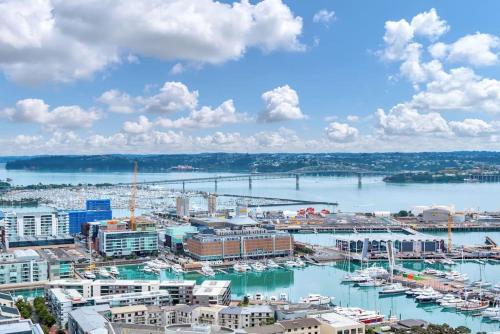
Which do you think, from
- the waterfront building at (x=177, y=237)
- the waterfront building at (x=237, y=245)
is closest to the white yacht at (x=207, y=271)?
the waterfront building at (x=237, y=245)

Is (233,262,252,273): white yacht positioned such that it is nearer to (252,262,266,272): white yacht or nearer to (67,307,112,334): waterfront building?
(252,262,266,272): white yacht

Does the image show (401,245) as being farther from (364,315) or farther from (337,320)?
(337,320)

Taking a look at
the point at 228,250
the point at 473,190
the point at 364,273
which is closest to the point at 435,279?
the point at 364,273

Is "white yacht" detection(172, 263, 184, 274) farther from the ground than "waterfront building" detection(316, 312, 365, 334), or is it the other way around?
"waterfront building" detection(316, 312, 365, 334)

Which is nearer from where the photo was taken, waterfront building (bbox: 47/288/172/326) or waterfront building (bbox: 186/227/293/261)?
waterfront building (bbox: 47/288/172/326)

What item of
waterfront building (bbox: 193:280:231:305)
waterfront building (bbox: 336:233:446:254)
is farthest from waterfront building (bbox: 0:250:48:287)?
waterfront building (bbox: 336:233:446:254)

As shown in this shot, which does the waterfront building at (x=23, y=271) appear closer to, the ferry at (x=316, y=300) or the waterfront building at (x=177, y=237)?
the waterfront building at (x=177, y=237)
